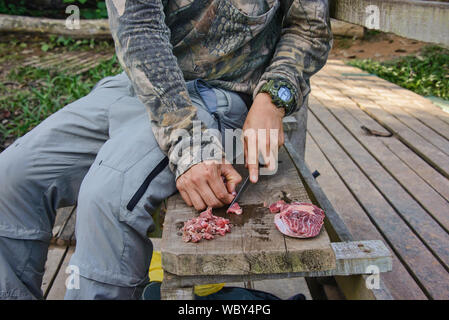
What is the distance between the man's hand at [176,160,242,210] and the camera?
155 cm

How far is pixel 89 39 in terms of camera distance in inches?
313

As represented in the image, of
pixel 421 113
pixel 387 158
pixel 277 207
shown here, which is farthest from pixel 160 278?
pixel 421 113

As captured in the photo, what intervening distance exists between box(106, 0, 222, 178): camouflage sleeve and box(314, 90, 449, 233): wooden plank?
5.40ft

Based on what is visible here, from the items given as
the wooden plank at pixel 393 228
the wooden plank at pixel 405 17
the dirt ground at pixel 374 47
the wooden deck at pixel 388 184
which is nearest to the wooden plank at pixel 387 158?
the wooden deck at pixel 388 184

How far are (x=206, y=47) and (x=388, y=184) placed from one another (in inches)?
65.3

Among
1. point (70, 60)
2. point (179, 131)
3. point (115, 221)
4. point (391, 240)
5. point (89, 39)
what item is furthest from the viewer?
point (89, 39)

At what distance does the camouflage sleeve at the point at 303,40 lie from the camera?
2.08m

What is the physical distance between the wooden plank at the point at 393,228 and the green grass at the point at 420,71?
8.22ft

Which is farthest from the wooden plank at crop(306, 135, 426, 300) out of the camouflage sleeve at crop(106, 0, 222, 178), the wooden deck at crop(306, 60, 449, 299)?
the camouflage sleeve at crop(106, 0, 222, 178)

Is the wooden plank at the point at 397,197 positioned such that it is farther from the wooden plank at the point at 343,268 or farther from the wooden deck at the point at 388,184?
the wooden plank at the point at 343,268

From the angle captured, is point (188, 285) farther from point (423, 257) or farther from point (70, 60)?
point (70, 60)

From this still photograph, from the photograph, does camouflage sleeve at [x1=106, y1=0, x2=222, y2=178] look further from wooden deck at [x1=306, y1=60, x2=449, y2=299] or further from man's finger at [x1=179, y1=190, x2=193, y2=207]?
wooden deck at [x1=306, y1=60, x2=449, y2=299]

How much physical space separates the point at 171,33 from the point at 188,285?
3.56ft

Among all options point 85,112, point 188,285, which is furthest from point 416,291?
point 85,112
